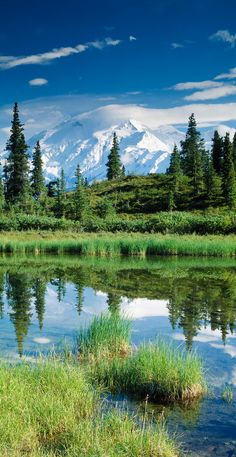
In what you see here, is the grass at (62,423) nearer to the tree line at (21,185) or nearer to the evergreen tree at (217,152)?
the tree line at (21,185)

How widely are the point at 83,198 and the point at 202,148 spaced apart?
5386cm

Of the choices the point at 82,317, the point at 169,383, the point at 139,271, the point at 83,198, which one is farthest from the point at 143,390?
the point at 83,198

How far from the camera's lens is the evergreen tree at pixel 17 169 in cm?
9232

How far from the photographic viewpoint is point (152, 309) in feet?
73.5

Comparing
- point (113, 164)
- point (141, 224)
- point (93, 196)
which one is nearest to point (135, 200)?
point (93, 196)

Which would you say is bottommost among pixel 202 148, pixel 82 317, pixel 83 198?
pixel 82 317

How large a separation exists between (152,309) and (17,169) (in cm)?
7462

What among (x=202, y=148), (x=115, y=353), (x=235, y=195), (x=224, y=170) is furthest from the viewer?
(x=202, y=148)

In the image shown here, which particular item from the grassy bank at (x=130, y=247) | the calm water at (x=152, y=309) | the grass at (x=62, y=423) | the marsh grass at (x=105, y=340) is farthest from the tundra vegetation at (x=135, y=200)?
the grass at (x=62, y=423)

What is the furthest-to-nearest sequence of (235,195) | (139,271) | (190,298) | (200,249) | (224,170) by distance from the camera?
(224,170) → (235,195) → (200,249) → (139,271) → (190,298)

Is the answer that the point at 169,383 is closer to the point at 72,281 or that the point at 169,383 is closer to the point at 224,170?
the point at 72,281

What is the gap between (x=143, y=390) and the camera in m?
10.7

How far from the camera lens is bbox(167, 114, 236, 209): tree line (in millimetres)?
88750

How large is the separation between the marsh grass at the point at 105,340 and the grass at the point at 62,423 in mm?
2676
